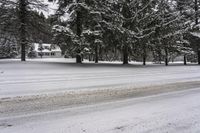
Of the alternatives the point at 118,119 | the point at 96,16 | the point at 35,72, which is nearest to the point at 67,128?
the point at 118,119

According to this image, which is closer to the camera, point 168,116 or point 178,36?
point 168,116

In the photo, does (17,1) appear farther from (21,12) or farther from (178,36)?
(178,36)

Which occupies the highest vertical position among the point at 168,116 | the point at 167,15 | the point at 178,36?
the point at 167,15

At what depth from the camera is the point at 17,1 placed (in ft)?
93.0

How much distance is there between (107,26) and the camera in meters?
26.8

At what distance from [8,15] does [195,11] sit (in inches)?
988

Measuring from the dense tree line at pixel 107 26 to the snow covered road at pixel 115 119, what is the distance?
54.3 ft

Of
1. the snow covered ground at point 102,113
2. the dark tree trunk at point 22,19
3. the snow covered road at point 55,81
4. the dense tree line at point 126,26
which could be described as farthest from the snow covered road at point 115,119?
the dark tree trunk at point 22,19

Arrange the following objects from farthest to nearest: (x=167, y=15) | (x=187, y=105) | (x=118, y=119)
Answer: (x=167, y=15)
(x=187, y=105)
(x=118, y=119)

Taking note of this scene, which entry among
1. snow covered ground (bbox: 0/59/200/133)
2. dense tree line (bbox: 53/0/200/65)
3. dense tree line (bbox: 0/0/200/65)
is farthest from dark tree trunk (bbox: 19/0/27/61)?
snow covered ground (bbox: 0/59/200/133)

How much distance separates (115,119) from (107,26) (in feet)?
67.1

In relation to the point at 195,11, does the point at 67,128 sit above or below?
below

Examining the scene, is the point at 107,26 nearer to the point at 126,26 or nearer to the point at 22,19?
the point at 126,26

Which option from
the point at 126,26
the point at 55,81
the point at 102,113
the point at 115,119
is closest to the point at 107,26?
the point at 126,26
